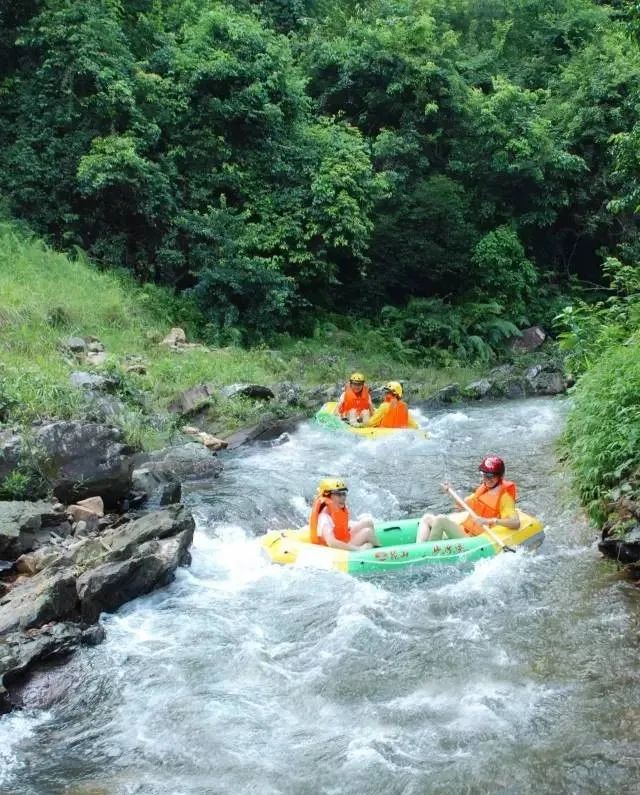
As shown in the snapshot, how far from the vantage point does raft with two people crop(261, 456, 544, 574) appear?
302 inches

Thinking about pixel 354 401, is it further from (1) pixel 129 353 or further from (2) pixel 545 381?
(2) pixel 545 381

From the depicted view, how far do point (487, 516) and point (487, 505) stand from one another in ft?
0.36

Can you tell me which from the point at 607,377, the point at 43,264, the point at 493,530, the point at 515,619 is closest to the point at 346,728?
the point at 515,619

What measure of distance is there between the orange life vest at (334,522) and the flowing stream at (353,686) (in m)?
0.53

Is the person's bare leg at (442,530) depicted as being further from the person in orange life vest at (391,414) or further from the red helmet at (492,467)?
the person in orange life vest at (391,414)

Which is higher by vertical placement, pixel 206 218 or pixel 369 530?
pixel 206 218

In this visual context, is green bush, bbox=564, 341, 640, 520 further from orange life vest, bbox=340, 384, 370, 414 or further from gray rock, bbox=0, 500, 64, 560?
gray rock, bbox=0, 500, 64, 560

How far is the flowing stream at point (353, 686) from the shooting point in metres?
4.66

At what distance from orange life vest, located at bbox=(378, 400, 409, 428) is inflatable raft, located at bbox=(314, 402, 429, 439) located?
0.22 m

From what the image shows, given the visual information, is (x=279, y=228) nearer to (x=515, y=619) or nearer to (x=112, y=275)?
(x=112, y=275)

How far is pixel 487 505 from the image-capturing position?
27.2ft

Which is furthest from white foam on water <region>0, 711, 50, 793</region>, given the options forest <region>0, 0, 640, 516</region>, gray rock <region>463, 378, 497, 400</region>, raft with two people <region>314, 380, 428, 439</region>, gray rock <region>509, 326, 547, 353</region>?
gray rock <region>509, 326, 547, 353</region>

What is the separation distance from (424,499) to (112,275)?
33.9 ft

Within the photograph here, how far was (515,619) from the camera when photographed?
653cm
